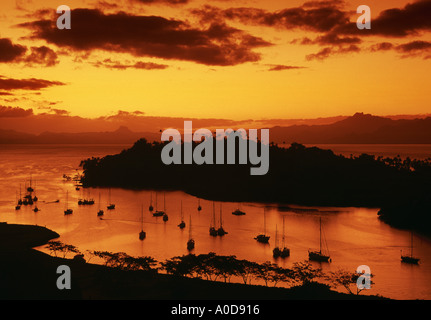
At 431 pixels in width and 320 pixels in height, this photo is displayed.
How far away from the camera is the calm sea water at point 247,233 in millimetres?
47000

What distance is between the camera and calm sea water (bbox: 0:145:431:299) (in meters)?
47.0

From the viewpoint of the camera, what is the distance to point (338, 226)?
2751 inches

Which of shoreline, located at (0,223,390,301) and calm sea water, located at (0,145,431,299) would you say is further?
calm sea water, located at (0,145,431,299)

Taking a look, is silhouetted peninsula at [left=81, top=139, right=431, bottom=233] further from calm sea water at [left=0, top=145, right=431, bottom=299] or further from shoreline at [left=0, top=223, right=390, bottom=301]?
shoreline at [left=0, top=223, right=390, bottom=301]

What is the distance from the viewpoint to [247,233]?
206ft

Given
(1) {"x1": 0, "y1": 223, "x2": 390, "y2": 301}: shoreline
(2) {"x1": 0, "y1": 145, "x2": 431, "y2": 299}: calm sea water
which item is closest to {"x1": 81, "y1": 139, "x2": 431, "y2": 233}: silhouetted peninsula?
(2) {"x1": 0, "y1": 145, "x2": 431, "y2": 299}: calm sea water

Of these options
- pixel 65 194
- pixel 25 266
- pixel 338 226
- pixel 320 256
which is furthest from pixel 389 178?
pixel 25 266

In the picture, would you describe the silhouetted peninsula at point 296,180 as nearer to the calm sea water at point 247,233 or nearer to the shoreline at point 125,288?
the calm sea water at point 247,233

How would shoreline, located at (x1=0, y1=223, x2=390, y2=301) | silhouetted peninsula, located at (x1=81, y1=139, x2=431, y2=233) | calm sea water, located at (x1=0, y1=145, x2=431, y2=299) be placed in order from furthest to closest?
silhouetted peninsula, located at (x1=81, y1=139, x2=431, y2=233) < calm sea water, located at (x1=0, y1=145, x2=431, y2=299) < shoreline, located at (x1=0, y1=223, x2=390, y2=301)

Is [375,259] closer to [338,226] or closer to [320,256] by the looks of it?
[320,256]

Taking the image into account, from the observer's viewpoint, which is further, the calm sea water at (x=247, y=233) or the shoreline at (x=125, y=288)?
the calm sea water at (x=247, y=233)

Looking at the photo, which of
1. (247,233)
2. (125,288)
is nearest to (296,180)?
(247,233)

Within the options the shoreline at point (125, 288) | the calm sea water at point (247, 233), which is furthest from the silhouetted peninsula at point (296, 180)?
the shoreline at point (125, 288)
